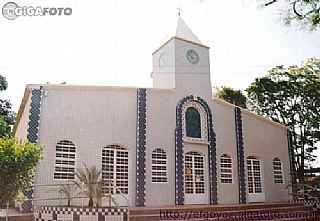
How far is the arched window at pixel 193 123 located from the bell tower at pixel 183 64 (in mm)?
956

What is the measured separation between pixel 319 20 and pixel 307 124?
681 inches

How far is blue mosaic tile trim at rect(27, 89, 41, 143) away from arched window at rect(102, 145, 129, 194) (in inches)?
108

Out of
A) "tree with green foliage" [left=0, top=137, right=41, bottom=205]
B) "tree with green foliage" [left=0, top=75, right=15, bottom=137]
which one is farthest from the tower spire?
"tree with green foliage" [left=0, top=75, right=15, bottom=137]

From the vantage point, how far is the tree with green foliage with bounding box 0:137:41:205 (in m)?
9.35

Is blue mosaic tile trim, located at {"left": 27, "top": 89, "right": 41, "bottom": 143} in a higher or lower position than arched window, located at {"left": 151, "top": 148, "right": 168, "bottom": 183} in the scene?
higher

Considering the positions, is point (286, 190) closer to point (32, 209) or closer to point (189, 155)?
point (189, 155)

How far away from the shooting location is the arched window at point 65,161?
13477mm

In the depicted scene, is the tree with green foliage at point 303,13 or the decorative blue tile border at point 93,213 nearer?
the tree with green foliage at point 303,13

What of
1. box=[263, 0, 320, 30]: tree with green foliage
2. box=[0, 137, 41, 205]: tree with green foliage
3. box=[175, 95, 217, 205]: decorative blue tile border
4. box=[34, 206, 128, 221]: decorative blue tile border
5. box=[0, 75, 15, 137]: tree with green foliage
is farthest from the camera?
box=[0, 75, 15, 137]: tree with green foliage

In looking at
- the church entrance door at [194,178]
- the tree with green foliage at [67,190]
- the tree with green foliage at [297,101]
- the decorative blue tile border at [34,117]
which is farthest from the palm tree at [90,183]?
the tree with green foliage at [297,101]

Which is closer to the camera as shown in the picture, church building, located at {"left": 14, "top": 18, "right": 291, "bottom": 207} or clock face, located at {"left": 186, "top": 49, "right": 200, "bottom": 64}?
church building, located at {"left": 14, "top": 18, "right": 291, "bottom": 207}

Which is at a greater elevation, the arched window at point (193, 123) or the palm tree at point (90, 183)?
the arched window at point (193, 123)
